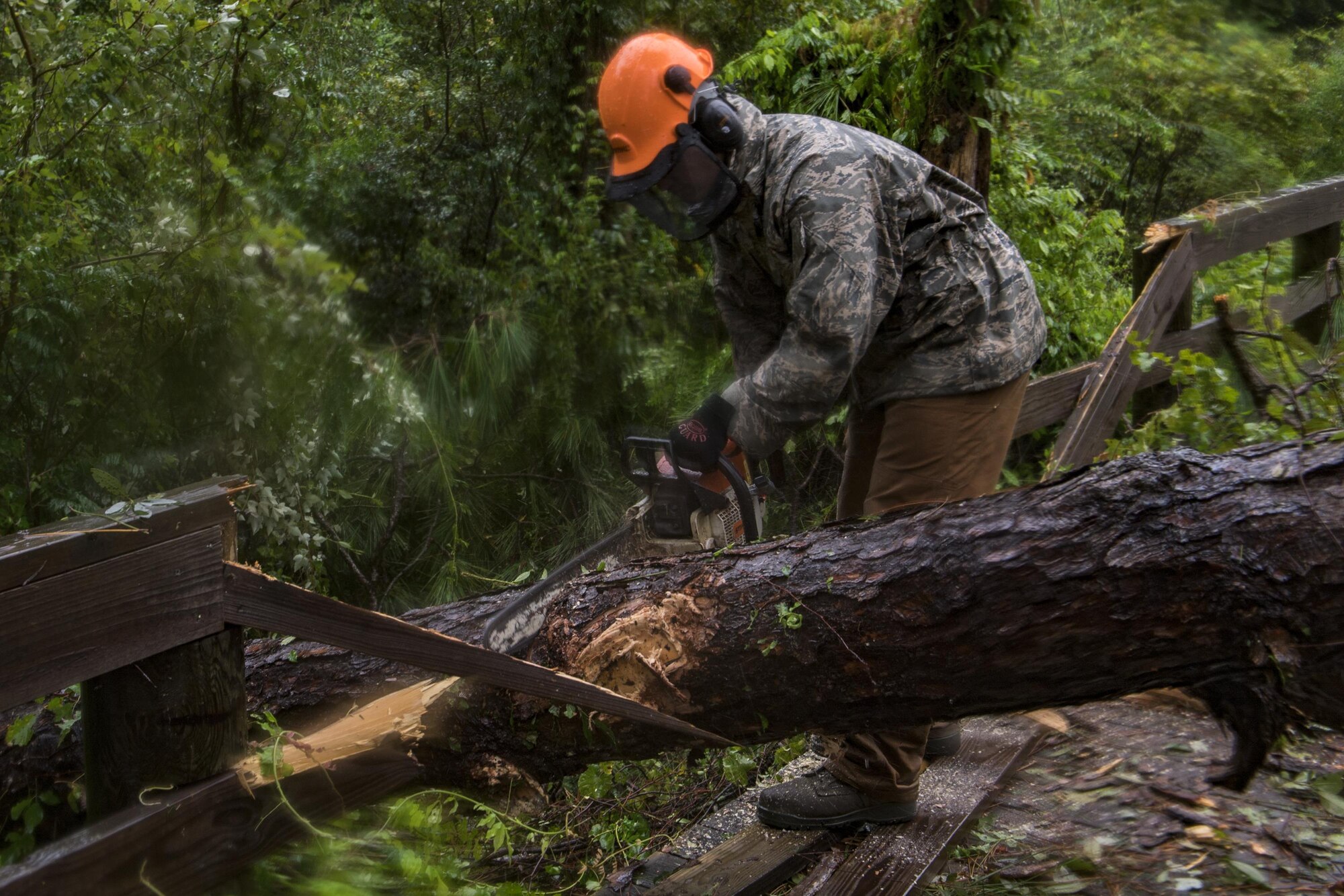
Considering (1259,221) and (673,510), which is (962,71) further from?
(673,510)

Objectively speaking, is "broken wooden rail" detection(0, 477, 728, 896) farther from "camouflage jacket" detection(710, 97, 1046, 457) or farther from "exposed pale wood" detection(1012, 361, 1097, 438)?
"exposed pale wood" detection(1012, 361, 1097, 438)

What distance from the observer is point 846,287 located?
2.39 m

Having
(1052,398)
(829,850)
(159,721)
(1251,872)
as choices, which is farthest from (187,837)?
(1052,398)

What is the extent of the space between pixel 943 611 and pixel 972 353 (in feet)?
3.23

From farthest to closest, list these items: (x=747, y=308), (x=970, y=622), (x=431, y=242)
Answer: (x=431, y=242)
(x=747, y=308)
(x=970, y=622)

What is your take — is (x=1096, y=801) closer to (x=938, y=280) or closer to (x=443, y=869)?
(x=938, y=280)

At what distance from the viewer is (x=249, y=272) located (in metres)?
3.76

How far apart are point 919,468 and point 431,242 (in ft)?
17.6

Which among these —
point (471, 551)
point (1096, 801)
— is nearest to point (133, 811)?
point (1096, 801)

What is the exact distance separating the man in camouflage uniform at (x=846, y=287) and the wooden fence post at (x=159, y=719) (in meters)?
1.26

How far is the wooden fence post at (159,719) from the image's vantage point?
5.33ft

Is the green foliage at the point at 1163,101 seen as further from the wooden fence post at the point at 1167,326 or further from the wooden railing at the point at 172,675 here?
the wooden railing at the point at 172,675

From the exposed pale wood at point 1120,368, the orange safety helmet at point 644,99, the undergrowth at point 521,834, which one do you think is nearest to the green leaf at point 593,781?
the undergrowth at point 521,834

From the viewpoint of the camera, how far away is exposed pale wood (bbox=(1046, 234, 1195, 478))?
13.4ft
